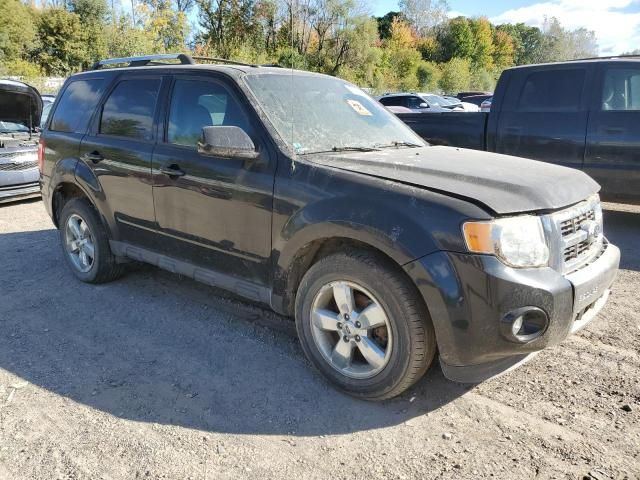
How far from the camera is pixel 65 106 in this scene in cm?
521

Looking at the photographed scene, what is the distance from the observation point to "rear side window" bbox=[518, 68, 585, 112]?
6.61 m

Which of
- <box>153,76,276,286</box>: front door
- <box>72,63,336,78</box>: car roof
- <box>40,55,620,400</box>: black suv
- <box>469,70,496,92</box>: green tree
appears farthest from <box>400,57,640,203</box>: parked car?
<box>469,70,496,92</box>: green tree

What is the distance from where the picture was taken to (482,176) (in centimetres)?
298

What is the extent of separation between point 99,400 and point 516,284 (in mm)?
2386

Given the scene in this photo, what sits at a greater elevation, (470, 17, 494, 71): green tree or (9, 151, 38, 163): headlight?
(470, 17, 494, 71): green tree

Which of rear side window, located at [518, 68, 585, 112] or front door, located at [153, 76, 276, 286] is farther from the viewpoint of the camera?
rear side window, located at [518, 68, 585, 112]

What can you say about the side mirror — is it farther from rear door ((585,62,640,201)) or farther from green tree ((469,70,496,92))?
green tree ((469,70,496,92))

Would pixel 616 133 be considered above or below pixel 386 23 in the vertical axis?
below

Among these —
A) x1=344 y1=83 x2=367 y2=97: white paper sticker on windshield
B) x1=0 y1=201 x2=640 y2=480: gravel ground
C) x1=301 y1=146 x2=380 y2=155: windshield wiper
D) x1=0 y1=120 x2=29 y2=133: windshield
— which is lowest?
x1=0 y1=201 x2=640 y2=480: gravel ground

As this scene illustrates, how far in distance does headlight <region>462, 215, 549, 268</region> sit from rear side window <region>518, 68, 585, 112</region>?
4.64 metres

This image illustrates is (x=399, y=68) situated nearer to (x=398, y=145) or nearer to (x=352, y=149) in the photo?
(x=398, y=145)

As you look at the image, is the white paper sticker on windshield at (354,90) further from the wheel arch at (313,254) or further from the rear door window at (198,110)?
the wheel arch at (313,254)

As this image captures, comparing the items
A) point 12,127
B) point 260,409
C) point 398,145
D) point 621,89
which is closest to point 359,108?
point 398,145

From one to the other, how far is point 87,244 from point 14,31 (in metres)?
38.3
